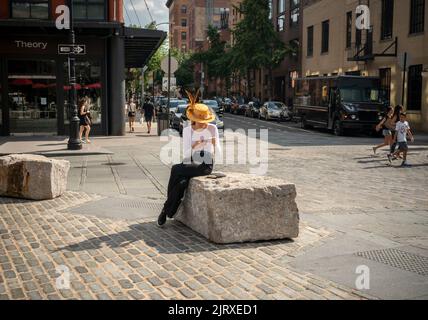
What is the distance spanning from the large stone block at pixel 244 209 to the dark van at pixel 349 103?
19.2m

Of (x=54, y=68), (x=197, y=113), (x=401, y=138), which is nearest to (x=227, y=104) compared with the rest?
(x=54, y=68)

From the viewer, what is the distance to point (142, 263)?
18.6 ft

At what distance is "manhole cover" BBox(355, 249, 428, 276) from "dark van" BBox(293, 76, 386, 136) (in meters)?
19.4

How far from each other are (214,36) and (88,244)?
66350 millimetres

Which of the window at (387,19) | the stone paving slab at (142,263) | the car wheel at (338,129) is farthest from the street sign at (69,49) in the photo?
the window at (387,19)

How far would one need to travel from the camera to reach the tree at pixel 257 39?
47125mm

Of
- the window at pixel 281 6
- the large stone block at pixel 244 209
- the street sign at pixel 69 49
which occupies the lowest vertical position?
the large stone block at pixel 244 209

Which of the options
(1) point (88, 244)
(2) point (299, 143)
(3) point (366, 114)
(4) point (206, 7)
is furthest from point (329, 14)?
Answer: (4) point (206, 7)

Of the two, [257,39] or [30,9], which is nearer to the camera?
[30,9]

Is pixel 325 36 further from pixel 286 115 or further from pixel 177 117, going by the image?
pixel 177 117

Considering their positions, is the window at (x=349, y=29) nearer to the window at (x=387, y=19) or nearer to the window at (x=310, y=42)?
the window at (x=387, y=19)

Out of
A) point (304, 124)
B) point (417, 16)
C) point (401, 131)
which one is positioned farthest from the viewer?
point (304, 124)

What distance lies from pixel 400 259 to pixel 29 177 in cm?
622
